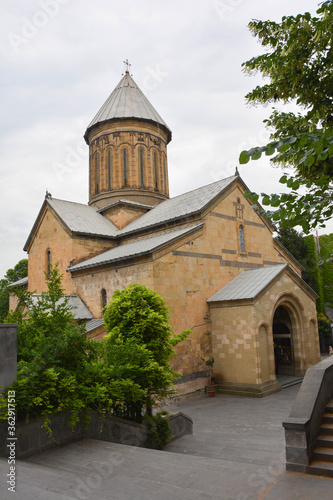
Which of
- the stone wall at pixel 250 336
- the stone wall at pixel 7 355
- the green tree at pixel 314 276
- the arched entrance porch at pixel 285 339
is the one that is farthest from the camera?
the green tree at pixel 314 276

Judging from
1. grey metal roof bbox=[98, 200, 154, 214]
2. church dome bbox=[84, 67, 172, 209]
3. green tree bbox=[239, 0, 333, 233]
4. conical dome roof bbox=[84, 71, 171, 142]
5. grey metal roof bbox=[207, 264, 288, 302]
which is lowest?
grey metal roof bbox=[207, 264, 288, 302]

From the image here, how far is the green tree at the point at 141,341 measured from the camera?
7039 mm

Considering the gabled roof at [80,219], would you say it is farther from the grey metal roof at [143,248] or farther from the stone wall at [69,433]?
the stone wall at [69,433]

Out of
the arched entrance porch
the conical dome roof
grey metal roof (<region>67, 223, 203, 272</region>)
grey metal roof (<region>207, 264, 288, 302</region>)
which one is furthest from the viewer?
the conical dome roof

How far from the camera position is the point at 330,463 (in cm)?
456

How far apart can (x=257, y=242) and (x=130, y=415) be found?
12.0 metres

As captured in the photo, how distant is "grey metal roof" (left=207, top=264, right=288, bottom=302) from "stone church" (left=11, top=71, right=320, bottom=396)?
0.05 m

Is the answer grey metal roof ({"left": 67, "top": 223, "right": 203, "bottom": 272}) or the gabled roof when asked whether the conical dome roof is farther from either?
grey metal roof ({"left": 67, "top": 223, "right": 203, "bottom": 272})

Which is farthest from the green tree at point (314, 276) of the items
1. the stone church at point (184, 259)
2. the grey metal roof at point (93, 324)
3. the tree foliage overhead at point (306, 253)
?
the grey metal roof at point (93, 324)

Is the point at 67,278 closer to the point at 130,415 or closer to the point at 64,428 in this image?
the point at 130,415

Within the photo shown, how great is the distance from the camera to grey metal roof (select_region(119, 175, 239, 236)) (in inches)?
611

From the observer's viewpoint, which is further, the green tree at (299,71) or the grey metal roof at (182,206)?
the grey metal roof at (182,206)

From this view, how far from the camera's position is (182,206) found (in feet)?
55.6

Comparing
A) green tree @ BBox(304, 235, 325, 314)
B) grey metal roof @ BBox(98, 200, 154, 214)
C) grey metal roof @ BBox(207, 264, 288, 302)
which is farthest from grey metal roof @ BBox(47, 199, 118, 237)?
green tree @ BBox(304, 235, 325, 314)
